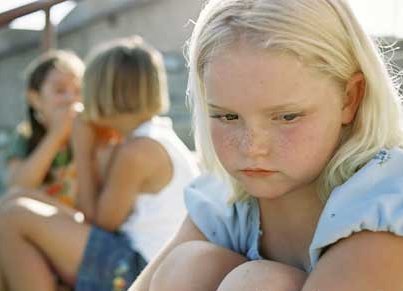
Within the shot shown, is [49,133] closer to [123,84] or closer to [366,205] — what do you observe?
[123,84]

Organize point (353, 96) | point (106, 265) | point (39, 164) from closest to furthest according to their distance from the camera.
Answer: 1. point (353, 96)
2. point (106, 265)
3. point (39, 164)

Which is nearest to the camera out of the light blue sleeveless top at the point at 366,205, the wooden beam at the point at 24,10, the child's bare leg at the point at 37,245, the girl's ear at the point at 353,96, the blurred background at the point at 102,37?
the light blue sleeveless top at the point at 366,205

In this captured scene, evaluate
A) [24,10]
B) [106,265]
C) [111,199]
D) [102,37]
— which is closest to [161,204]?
[111,199]

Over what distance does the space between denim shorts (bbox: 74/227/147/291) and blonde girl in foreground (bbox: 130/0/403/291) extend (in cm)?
105

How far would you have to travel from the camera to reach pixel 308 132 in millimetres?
1461

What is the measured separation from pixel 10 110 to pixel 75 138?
4.22m

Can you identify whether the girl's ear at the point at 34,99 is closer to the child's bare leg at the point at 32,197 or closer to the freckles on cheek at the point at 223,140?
the child's bare leg at the point at 32,197

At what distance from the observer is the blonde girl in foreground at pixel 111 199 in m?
2.68

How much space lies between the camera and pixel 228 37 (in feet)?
4.89

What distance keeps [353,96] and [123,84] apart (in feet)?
5.25

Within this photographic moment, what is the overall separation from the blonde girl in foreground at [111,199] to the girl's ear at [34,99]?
0.55 m

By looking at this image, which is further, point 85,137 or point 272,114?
point 85,137

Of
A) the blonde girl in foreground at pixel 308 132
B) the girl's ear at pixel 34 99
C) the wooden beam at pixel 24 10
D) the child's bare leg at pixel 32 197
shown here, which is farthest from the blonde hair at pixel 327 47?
the girl's ear at pixel 34 99

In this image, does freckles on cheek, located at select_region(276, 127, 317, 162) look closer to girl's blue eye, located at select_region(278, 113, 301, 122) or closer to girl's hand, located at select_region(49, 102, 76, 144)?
girl's blue eye, located at select_region(278, 113, 301, 122)
